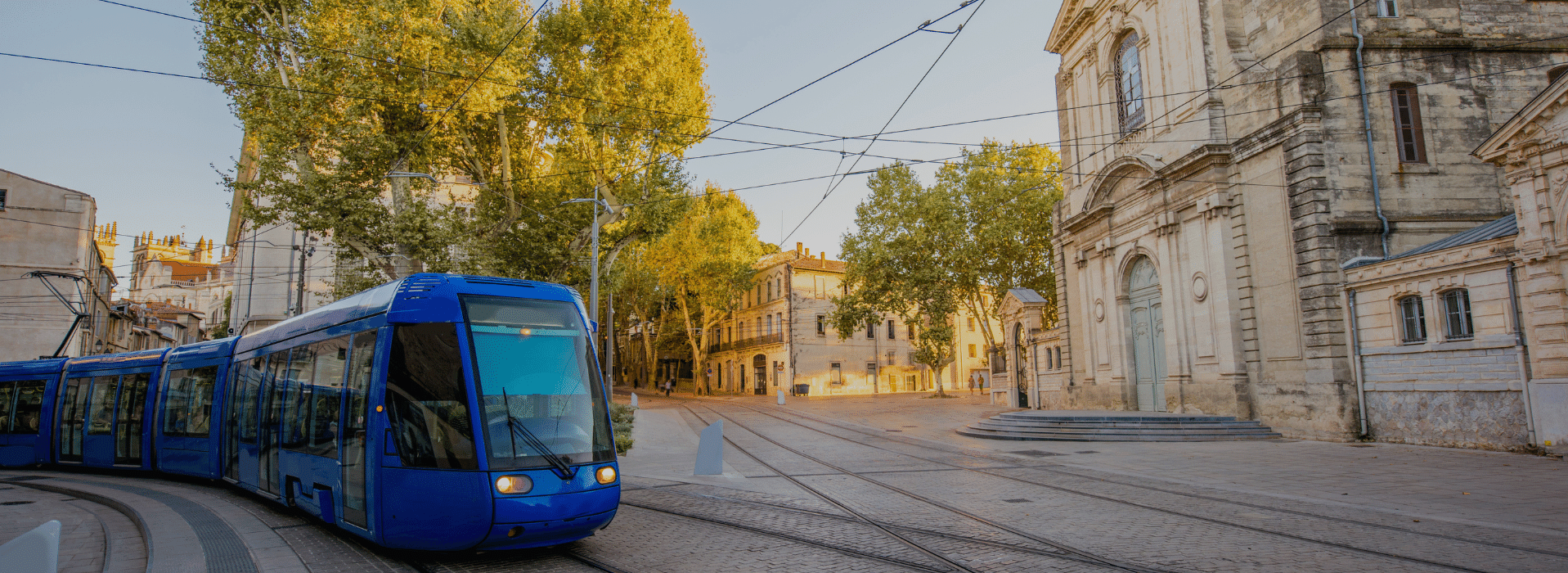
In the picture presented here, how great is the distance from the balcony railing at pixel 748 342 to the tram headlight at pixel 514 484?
47.6 meters

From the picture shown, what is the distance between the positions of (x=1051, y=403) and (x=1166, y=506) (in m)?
19.8

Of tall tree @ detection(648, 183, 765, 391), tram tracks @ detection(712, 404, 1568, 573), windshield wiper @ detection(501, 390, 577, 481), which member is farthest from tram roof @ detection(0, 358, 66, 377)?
tall tree @ detection(648, 183, 765, 391)

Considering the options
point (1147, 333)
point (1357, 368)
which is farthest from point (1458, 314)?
point (1147, 333)

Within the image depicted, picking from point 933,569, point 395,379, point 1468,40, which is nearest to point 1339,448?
point 1468,40

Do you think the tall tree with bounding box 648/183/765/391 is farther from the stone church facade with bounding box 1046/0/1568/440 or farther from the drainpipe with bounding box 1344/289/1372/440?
the drainpipe with bounding box 1344/289/1372/440

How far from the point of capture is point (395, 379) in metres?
6.30

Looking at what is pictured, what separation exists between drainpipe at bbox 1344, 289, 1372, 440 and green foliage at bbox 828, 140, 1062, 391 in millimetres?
20160

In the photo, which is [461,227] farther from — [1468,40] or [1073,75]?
[1468,40]

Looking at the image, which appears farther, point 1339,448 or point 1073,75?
point 1073,75

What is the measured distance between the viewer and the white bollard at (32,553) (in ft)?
13.0

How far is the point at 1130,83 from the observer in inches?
899

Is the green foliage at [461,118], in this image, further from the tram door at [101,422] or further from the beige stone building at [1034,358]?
the beige stone building at [1034,358]

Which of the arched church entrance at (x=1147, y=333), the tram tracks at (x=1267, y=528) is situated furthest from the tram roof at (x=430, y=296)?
the arched church entrance at (x=1147, y=333)

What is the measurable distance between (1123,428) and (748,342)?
41.2 m
